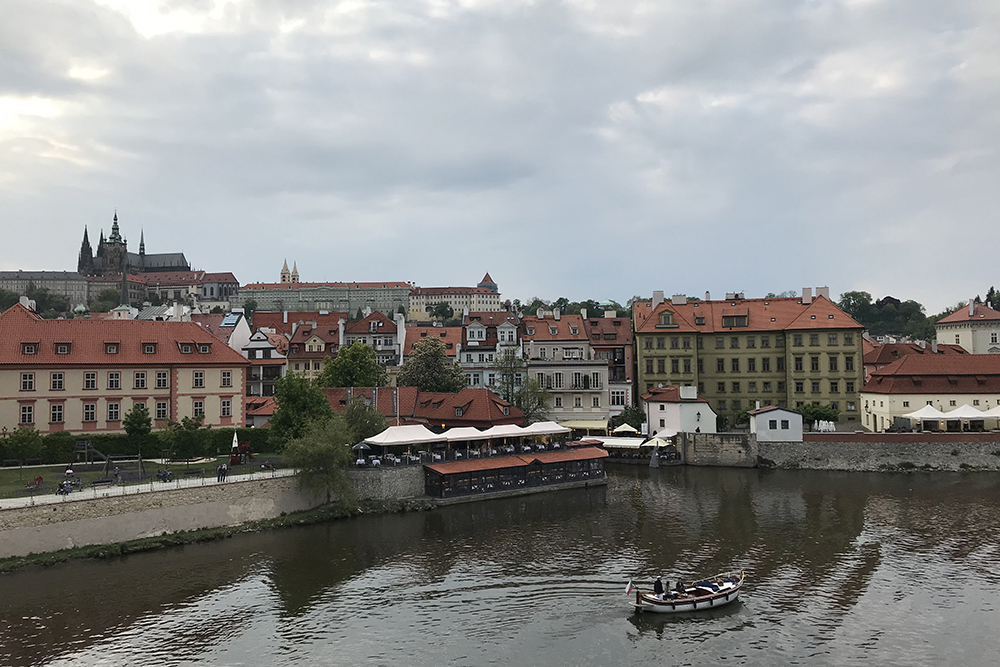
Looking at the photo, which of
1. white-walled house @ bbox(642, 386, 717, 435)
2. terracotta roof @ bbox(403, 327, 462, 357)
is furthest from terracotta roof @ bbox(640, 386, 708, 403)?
terracotta roof @ bbox(403, 327, 462, 357)

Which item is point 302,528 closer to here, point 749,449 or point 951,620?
point 951,620

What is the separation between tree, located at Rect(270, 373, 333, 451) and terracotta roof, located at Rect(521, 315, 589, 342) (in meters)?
33.1

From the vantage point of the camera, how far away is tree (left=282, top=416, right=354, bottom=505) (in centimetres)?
4425

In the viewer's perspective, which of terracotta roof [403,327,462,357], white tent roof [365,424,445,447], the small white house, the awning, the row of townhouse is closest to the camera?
white tent roof [365,424,445,447]

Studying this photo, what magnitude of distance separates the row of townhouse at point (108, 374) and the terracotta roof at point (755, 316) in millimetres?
43664

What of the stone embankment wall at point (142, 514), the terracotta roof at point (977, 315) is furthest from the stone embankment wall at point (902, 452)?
the stone embankment wall at point (142, 514)

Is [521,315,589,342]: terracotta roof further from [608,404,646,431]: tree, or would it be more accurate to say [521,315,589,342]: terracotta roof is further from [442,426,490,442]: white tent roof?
[442,426,490,442]: white tent roof

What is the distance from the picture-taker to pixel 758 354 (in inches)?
3105

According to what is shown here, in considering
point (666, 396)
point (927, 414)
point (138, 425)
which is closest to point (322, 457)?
point (138, 425)

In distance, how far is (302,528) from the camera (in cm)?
4306

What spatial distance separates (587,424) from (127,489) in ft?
149

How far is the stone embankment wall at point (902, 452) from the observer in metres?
61.8

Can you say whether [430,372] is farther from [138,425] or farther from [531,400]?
[138,425]

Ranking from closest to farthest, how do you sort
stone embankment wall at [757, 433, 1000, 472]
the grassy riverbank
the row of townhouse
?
the grassy riverbank → the row of townhouse → stone embankment wall at [757, 433, 1000, 472]
